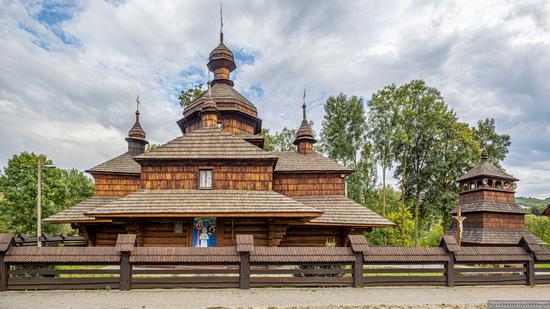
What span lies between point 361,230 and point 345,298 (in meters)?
6.81

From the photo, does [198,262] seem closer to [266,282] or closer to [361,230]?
[266,282]

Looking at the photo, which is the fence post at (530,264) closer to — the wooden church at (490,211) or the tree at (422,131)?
the wooden church at (490,211)

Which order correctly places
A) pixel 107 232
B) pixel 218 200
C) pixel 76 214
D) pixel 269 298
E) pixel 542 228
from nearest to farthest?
1. pixel 269 298
2. pixel 218 200
3. pixel 76 214
4. pixel 107 232
5. pixel 542 228

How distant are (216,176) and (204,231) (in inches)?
78.6

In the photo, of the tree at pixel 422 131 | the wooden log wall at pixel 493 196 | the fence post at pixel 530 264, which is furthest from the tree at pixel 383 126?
the fence post at pixel 530 264

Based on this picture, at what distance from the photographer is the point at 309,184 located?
1443 centimetres

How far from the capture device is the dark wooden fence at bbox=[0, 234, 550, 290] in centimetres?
758

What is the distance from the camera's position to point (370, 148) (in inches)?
1179

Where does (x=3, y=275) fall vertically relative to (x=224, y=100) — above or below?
below

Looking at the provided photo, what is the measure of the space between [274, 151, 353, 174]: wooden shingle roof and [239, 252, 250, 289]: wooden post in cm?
663

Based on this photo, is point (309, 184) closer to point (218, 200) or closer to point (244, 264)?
point (218, 200)

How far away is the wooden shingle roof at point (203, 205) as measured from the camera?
10109 mm

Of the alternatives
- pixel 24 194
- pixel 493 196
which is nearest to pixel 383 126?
pixel 493 196

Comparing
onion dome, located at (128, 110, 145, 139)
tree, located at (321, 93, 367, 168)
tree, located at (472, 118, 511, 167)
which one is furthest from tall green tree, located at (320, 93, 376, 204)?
onion dome, located at (128, 110, 145, 139)
